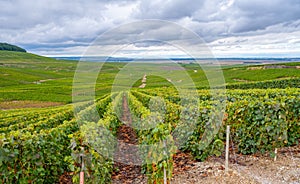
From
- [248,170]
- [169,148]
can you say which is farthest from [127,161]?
[248,170]

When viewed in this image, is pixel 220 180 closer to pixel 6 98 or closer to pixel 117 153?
pixel 117 153

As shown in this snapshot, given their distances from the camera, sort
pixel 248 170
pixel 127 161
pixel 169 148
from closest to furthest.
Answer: pixel 169 148 < pixel 248 170 < pixel 127 161

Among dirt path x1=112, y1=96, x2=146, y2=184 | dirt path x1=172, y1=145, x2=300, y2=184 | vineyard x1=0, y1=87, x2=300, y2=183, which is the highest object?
vineyard x1=0, y1=87, x2=300, y2=183

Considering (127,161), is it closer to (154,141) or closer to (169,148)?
(154,141)

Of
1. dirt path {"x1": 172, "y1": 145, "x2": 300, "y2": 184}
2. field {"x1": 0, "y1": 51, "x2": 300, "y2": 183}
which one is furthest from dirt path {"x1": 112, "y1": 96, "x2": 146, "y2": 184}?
dirt path {"x1": 172, "y1": 145, "x2": 300, "y2": 184}

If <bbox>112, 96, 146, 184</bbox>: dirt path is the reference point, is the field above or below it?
above

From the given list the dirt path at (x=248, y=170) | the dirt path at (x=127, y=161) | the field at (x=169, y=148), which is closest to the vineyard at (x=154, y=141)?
the field at (x=169, y=148)

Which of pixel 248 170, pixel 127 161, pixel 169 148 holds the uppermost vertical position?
pixel 169 148

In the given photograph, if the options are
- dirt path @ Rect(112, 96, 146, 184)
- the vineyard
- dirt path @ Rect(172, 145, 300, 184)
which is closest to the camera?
the vineyard

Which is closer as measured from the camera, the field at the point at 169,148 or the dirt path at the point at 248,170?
the field at the point at 169,148

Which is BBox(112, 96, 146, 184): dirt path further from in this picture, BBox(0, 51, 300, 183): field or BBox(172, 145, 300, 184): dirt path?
BBox(172, 145, 300, 184): dirt path

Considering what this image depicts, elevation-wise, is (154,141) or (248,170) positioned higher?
(154,141)

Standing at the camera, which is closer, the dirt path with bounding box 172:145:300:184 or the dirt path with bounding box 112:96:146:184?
the dirt path with bounding box 172:145:300:184

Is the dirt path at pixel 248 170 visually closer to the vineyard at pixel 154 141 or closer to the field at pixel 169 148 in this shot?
the field at pixel 169 148
